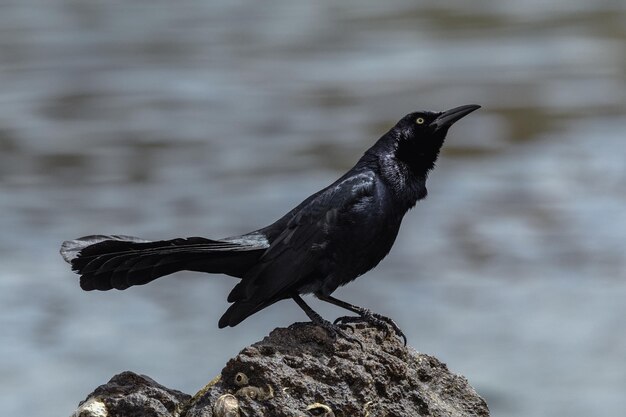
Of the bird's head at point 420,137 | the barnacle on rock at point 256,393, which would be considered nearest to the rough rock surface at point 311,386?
the barnacle on rock at point 256,393

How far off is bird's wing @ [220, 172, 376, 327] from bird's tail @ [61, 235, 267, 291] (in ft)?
0.69

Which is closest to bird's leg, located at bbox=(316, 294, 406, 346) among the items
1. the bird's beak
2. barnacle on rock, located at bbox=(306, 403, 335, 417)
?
barnacle on rock, located at bbox=(306, 403, 335, 417)

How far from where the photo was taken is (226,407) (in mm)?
6188

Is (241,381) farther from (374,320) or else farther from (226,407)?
(374,320)

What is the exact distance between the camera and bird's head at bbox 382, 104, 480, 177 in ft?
26.0

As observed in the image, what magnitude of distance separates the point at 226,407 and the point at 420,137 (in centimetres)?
236

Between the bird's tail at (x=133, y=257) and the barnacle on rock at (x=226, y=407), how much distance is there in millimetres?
1115

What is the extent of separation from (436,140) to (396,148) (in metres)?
0.25

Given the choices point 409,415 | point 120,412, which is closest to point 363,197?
point 409,415

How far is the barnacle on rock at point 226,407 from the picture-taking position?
618cm

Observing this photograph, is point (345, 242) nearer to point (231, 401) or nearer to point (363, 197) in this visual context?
point (363, 197)

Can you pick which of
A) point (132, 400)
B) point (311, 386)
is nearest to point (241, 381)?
point (311, 386)

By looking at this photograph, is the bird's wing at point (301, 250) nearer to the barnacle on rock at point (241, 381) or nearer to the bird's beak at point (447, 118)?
the bird's beak at point (447, 118)

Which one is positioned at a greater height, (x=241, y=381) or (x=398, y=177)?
(x=398, y=177)
